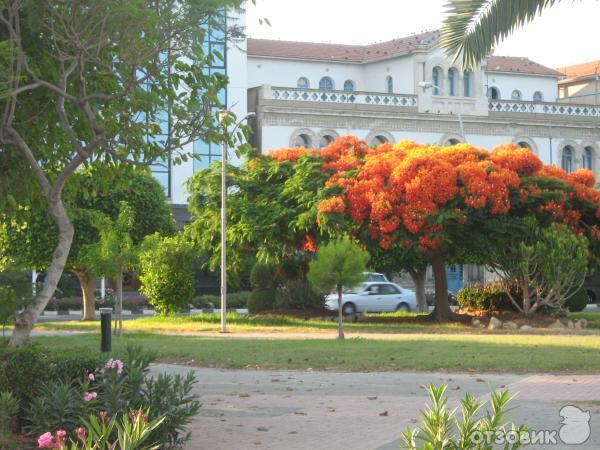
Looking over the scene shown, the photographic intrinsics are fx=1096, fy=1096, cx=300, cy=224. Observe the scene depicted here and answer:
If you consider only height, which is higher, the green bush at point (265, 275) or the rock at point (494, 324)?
the green bush at point (265, 275)

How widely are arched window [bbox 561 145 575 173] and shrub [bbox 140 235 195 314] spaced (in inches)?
1336

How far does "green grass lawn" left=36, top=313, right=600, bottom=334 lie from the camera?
102ft

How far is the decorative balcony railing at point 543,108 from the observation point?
201 ft

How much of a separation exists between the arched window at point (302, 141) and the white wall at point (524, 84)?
1619 centimetres

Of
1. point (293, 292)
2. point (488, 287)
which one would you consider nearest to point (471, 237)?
point (488, 287)

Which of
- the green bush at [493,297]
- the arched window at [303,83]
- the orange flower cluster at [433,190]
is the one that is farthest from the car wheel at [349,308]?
the arched window at [303,83]

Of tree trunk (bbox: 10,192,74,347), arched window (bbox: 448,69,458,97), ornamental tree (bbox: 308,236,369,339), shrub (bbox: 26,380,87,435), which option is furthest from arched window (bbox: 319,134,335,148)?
shrub (bbox: 26,380,87,435)

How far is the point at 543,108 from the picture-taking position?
204 ft

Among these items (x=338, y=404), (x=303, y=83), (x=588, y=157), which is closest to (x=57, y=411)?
(x=338, y=404)

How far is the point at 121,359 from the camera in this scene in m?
10.6

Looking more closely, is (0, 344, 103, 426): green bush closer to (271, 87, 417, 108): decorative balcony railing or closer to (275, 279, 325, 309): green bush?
(275, 279, 325, 309): green bush

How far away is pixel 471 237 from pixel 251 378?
15652 millimetres

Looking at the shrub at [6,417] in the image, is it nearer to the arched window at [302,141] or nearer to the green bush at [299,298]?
→ the green bush at [299,298]

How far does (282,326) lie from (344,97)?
25.7 m
